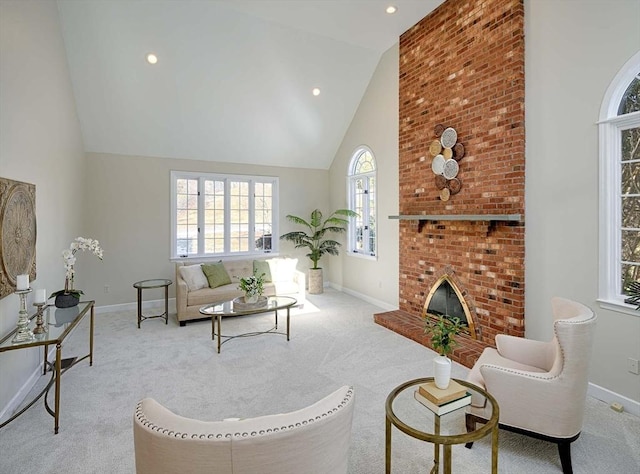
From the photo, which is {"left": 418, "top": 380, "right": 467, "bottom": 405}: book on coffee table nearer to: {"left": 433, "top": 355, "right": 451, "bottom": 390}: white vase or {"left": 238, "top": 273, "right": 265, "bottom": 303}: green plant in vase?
{"left": 433, "top": 355, "right": 451, "bottom": 390}: white vase

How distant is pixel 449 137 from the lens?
4398 millimetres

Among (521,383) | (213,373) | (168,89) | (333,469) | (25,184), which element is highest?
(168,89)

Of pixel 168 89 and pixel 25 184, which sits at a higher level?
pixel 168 89

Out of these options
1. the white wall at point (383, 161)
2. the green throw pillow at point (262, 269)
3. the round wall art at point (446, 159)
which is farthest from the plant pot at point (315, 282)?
the round wall art at point (446, 159)

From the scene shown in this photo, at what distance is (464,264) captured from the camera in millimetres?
4262

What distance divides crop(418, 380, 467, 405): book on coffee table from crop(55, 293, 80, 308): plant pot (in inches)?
134

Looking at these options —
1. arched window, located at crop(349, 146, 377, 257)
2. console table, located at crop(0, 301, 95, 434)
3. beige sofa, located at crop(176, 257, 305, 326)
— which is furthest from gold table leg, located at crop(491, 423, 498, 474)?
arched window, located at crop(349, 146, 377, 257)

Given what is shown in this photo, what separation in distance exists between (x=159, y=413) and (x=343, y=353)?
123 inches

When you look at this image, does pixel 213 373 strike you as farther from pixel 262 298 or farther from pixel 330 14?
pixel 330 14

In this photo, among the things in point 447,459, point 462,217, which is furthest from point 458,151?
point 447,459

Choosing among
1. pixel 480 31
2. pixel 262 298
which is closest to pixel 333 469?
pixel 262 298

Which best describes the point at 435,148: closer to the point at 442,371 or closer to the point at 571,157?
the point at 571,157

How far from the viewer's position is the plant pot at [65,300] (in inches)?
133

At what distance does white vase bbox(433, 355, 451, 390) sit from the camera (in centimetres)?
184
